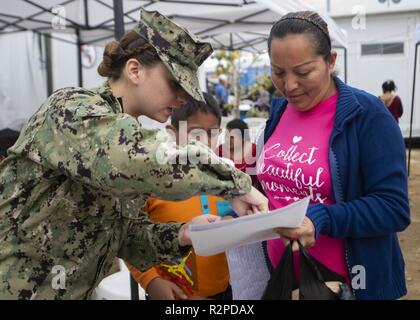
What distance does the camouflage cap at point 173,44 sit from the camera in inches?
45.3

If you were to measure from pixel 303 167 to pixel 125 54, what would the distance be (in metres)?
0.64

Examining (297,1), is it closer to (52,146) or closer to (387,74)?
(52,146)

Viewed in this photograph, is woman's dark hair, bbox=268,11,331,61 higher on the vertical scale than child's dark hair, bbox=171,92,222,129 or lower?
higher

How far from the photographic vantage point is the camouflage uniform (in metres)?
0.93

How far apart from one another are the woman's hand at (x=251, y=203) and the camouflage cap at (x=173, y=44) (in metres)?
0.30

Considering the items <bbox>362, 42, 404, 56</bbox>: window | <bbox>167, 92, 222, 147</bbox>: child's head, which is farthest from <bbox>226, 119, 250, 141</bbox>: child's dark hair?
<bbox>362, 42, 404, 56</bbox>: window

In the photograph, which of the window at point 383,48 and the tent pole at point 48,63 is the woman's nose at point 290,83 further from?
the window at point 383,48

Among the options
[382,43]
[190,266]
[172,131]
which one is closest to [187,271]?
[190,266]

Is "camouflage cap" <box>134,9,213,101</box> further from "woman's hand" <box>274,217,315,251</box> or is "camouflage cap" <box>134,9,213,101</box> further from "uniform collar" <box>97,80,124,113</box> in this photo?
"woman's hand" <box>274,217,315,251</box>

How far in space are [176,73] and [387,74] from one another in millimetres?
11103

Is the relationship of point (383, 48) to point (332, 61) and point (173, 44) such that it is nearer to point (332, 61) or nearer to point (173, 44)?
point (332, 61)

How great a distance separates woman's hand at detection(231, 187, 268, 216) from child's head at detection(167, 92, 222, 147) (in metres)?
0.74

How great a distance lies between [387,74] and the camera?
36.4 ft
